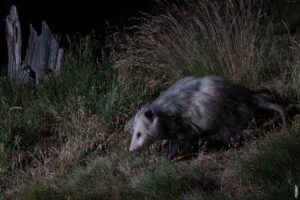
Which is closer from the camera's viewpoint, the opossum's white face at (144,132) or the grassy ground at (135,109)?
the grassy ground at (135,109)

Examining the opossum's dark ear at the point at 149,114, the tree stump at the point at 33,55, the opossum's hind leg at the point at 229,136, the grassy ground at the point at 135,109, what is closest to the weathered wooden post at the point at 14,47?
the tree stump at the point at 33,55

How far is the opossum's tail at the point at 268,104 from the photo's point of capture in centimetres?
573

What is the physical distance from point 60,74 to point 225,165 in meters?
2.56

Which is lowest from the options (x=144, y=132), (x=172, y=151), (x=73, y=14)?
(x=172, y=151)

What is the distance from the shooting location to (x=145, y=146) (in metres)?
5.69

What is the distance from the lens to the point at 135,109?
6699 millimetres

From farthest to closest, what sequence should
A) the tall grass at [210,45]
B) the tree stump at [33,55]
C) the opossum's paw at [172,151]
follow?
the tree stump at [33,55]
the tall grass at [210,45]
the opossum's paw at [172,151]

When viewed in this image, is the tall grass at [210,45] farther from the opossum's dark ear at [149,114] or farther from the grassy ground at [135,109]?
the opossum's dark ear at [149,114]

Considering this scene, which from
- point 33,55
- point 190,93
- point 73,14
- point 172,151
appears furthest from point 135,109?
point 73,14

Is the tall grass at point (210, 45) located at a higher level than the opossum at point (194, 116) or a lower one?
higher

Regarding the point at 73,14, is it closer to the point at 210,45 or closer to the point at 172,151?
the point at 210,45

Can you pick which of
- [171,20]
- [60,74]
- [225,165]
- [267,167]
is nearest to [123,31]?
[171,20]

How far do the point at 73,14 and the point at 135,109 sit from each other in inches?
139

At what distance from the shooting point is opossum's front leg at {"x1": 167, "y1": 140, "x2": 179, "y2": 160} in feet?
18.3
